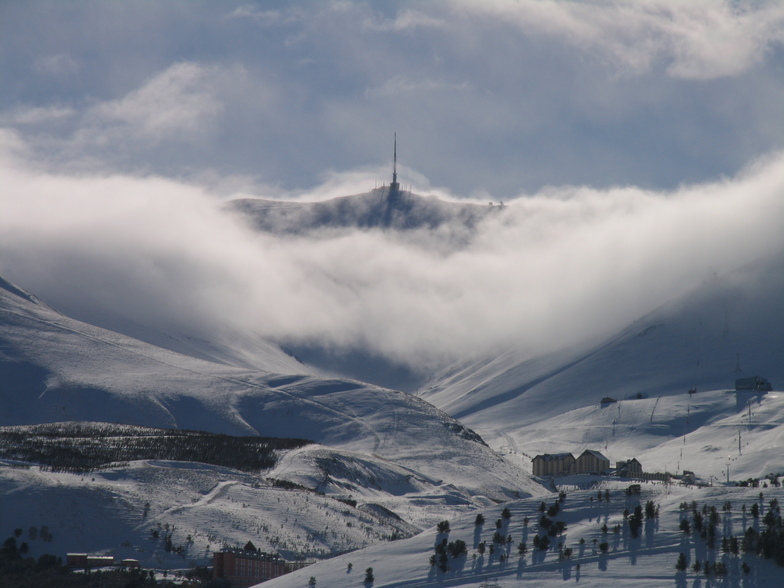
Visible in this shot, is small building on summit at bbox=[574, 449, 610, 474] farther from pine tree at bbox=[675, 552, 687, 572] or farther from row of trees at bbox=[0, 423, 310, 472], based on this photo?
pine tree at bbox=[675, 552, 687, 572]

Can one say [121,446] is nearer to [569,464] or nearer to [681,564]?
[569,464]

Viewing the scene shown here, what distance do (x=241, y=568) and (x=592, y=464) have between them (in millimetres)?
106164

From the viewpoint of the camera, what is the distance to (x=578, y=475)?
174000mm

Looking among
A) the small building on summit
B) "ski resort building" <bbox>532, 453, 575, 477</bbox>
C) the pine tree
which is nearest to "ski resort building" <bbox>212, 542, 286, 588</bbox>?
the pine tree

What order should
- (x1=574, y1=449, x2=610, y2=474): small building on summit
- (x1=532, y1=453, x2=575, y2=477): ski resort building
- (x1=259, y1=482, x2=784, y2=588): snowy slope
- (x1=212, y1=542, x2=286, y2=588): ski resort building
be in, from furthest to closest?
(x1=532, y1=453, x2=575, y2=477): ski resort building
(x1=574, y1=449, x2=610, y2=474): small building on summit
(x1=212, y1=542, x2=286, y2=588): ski resort building
(x1=259, y1=482, x2=784, y2=588): snowy slope

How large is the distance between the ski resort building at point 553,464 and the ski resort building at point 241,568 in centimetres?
10926

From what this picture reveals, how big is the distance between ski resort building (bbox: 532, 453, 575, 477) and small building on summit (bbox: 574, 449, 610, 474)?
5002 mm

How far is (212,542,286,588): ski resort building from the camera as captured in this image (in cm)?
→ 7706

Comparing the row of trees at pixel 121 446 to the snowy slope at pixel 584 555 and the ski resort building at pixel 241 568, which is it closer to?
the ski resort building at pixel 241 568

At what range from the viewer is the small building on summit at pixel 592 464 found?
562 feet

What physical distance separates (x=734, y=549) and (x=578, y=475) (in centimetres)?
12815

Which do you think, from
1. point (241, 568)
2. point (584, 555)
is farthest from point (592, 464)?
point (584, 555)

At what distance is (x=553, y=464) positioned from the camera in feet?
614

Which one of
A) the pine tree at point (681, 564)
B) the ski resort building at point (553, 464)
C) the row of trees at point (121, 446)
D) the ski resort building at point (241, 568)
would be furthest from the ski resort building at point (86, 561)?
the ski resort building at point (553, 464)
